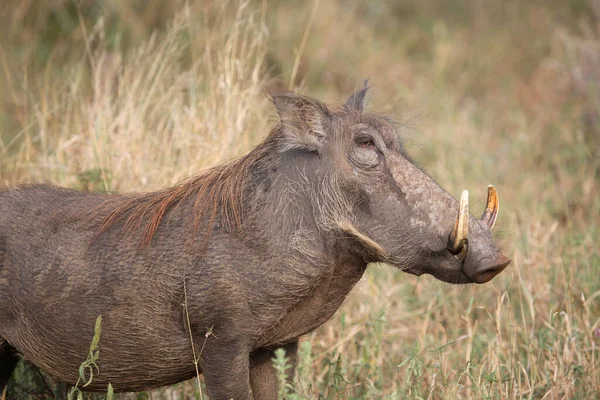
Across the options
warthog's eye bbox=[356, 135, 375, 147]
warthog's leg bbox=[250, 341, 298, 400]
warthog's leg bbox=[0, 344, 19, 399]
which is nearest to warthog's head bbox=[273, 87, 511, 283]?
warthog's eye bbox=[356, 135, 375, 147]

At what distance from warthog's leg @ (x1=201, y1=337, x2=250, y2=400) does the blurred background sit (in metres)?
0.34

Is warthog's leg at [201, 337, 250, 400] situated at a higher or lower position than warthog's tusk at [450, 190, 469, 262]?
lower

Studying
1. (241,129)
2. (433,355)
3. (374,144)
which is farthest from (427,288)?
(374,144)

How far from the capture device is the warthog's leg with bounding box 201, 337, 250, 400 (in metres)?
3.00

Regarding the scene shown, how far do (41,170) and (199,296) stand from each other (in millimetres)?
2213

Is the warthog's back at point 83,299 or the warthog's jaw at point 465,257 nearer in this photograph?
the warthog's jaw at point 465,257

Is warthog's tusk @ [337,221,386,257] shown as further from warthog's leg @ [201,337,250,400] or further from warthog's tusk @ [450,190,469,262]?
Result: warthog's leg @ [201,337,250,400]

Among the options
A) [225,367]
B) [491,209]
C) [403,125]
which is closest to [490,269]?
[491,209]

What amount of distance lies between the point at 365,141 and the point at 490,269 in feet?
2.14

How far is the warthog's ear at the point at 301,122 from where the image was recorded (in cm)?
313

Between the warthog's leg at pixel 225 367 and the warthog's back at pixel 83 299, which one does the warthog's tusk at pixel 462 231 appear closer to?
the warthog's leg at pixel 225 367

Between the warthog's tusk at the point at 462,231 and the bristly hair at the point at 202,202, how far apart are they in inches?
29.2

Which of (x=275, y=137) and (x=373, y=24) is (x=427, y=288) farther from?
(x=373, y=24)

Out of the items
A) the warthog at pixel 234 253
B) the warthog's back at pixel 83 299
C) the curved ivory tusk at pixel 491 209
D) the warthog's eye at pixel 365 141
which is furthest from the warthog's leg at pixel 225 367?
the curved ivory tusk at pixel 491 209
